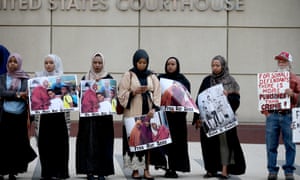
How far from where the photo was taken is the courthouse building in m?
15.8

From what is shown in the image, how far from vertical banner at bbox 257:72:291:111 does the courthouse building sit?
731cm

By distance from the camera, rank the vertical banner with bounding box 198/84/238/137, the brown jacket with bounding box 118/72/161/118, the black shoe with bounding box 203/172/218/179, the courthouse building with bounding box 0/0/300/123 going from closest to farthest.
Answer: the brown jacket with bounding box 118/72/161/118, the vertical banner with bounding box 198/84/238/137, the black shoe with bounding box 203/172/218/179, the courthouse building with bounding box 0/0/300/123

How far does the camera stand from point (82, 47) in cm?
1602

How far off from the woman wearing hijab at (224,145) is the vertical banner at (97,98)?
1.45 meters

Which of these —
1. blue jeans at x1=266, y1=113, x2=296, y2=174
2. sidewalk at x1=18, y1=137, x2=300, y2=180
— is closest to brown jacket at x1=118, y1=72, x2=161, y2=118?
sidewalk at x1=18, y1=137, x2=300, y2=180

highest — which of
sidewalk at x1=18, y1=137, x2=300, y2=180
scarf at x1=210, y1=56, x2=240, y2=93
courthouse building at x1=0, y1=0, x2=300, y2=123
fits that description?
courthouse building at x1=0, y1=0, x2=300, y2=123

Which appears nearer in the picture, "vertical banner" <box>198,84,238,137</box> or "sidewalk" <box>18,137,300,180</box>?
"vertical banner" <box>198,84,238,137</box>

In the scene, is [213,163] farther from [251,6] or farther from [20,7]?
[20,7]

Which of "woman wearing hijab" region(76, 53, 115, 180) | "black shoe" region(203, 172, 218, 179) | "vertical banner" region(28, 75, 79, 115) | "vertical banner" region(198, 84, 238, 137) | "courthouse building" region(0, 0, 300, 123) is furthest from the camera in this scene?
"courthouse building" region(0, 0, 300, 123)

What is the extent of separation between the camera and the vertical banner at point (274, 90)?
8516mm

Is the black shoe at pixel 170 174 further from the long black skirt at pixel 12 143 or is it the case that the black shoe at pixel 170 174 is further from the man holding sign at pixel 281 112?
the long black skirt at pixel 12 143

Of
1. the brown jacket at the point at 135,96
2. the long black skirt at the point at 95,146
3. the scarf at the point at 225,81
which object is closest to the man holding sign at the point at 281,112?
the scarf at the point at 225,81

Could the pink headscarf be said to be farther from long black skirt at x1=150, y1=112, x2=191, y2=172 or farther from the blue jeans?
the blue jeans

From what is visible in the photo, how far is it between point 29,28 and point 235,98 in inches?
342
